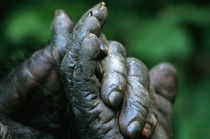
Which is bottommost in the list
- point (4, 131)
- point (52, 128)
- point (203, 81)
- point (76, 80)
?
point (203, 81)

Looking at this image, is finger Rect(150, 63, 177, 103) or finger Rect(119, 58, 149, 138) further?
finger Rect(150, 63, 177, 103)

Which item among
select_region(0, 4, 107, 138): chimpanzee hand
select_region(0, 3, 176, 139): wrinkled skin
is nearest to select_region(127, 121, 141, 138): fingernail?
select_region(0, 3, 176, 139): wrinkled skin

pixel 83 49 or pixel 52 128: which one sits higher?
pixel 83 49

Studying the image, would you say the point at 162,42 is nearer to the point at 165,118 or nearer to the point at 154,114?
the point at 165,118

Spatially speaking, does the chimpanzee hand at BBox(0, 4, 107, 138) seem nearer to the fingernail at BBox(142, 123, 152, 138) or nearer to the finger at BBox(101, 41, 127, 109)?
the finger at BBox(101, 41, 127, 109)

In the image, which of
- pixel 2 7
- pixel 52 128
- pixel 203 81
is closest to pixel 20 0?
pixel 2 7

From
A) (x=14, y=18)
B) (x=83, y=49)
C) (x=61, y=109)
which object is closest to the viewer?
(x=83, y=49)

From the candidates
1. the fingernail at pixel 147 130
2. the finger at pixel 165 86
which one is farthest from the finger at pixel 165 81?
the fingernail at pixel 147 130

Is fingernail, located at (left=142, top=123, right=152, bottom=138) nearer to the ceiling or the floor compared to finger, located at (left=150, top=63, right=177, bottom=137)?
nearer to the ceiling
